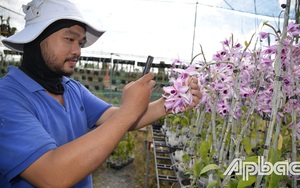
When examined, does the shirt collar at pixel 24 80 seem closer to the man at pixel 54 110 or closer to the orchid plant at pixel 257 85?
the man at pixel 54 110

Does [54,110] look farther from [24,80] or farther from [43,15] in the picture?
[43,15]

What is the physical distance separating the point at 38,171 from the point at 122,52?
21.4ft

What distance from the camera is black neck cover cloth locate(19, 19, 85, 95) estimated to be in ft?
3.04

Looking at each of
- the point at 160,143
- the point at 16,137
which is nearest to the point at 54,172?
the point at 16,137

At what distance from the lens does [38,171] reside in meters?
0.64

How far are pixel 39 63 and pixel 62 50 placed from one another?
4.3 inches

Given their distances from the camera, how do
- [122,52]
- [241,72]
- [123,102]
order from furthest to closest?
[122,52]
[241,72]
[123,102]

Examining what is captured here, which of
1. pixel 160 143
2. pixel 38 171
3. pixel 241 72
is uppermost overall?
pixel 241 72

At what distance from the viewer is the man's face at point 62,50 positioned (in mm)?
915

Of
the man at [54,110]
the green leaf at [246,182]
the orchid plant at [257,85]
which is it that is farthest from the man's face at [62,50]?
the green leaf at [246,182]

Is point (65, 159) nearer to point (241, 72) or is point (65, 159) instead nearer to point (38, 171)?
point (38, 171)

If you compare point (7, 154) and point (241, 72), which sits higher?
point (241, 72)

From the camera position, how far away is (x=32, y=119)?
71cm

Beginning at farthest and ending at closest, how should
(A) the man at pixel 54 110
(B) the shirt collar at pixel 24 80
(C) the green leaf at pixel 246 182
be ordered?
(C) the green leaf at pixel 246 182
(B) the shirt collar at pixel 24 80
(A) the man at pixel 54 110
